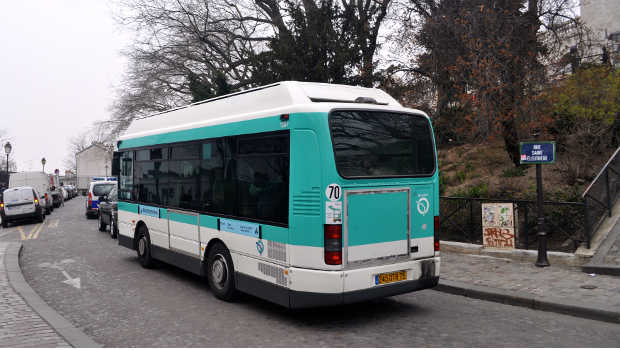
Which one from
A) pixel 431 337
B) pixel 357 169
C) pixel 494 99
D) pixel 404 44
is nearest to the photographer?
pixel 431 337

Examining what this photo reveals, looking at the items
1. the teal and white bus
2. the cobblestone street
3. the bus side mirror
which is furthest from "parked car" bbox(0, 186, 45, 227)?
the teal and white bus

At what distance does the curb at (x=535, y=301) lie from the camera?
6293 mm

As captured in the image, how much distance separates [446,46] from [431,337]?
10.6 meters

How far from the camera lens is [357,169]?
20.2 ft

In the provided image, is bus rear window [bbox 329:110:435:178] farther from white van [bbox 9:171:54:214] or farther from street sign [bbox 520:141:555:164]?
white van [bbox 9:171:54:214]

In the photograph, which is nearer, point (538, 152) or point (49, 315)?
point (49, 315)

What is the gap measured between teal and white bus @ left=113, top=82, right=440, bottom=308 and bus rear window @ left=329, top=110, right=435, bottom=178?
2 centimetres

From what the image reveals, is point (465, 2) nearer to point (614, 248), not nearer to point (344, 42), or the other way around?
point (344, 42)

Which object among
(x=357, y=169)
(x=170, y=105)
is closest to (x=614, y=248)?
(x=357, y=169)

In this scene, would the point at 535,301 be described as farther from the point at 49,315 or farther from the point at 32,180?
the point at 32,180

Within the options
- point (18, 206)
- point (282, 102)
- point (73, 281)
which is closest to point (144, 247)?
point (73, 281)

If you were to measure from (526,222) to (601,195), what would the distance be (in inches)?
63.9

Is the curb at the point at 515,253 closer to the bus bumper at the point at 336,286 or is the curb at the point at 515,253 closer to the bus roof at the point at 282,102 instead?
the bus bumper at the point at 336,286

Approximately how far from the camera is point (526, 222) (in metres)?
10.1
